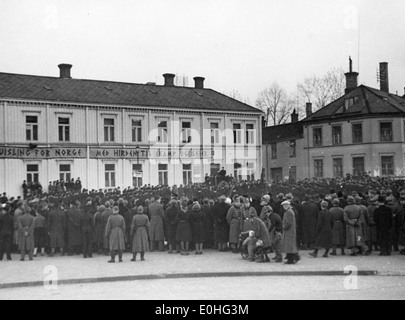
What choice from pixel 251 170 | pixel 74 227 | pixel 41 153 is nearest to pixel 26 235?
pixel 74 227

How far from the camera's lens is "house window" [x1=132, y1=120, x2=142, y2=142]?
123ft

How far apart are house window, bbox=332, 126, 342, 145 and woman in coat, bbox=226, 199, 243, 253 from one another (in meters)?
31.5

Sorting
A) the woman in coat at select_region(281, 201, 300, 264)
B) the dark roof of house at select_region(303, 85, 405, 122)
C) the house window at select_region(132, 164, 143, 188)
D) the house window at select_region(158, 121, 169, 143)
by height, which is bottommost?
the woman in coat at select_region(281, 201, 300, 264)

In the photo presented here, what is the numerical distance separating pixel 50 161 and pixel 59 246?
17.8m

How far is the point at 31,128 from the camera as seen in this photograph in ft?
111

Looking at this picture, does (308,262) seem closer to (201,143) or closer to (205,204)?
(205,204)

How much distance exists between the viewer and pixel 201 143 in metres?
39.7

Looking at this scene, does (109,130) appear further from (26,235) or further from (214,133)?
(26,235)

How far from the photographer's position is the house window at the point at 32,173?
3312 centimetres

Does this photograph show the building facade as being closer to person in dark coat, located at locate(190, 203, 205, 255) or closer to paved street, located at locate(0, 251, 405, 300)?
person in dark coat, located at locate(190, 203, 205, 255)

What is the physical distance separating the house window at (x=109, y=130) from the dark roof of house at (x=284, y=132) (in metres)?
21.0

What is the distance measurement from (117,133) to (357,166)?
21238 millimetres

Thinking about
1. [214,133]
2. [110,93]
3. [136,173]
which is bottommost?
[136,173]

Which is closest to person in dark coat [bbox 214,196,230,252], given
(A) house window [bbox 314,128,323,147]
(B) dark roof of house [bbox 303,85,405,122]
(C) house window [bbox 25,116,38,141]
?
(C) house window [bbox 25,116,38,141]
